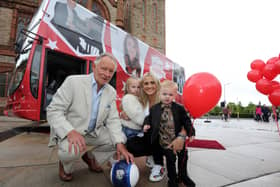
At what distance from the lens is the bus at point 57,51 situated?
3258mm

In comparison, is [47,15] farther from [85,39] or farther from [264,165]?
[264,165]

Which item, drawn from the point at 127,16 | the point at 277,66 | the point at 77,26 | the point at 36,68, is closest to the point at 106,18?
the point at 127,16

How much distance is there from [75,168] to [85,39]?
3273 mm

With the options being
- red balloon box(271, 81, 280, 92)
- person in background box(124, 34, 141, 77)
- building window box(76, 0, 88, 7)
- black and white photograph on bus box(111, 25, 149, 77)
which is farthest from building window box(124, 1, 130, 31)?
red balloon box(271, 81, 280, 92)

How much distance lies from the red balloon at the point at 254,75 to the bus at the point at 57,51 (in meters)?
1.95

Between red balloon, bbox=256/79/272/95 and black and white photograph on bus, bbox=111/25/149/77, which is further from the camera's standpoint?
black and white photograph on bus, bbox=111/25/149/77

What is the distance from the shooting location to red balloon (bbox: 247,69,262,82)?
2.95 meters

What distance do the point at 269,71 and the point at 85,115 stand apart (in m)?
3.09

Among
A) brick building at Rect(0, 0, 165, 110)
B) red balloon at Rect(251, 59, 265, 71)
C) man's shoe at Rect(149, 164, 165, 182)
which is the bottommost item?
man's shoe at Rect(149, 164, 165, 182)

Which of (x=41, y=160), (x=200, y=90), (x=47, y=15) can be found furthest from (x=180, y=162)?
(x=47, y=15)

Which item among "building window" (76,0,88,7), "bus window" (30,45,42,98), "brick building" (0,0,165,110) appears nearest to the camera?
"bus window" (30,45,42,98)

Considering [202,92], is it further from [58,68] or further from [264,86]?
[58,68]

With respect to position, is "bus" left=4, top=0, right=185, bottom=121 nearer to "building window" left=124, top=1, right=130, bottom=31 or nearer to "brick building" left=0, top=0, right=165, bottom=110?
"brick building" left=0, top=0, right=165, bottom=110

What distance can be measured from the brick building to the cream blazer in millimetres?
5903
